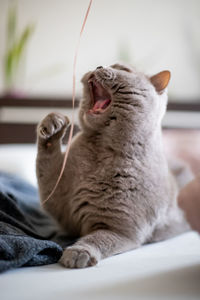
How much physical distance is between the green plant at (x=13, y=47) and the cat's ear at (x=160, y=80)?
1.59 m

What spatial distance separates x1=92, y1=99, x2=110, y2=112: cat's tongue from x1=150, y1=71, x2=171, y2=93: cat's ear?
0.16m

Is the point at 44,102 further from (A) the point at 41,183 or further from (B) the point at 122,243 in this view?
(B) the point at 122,243

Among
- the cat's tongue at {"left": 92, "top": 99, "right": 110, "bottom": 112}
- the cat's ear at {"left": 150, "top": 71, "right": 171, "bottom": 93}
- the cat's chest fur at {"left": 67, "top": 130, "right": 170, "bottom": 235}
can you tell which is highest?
the cat's ear at {"left": 150, "top": 71, "right": 171, "bottom": 93}

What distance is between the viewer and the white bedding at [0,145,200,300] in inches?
28.4

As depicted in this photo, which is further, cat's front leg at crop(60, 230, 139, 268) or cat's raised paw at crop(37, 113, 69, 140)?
cat's raised paw at crop(37, 113, 69, 140)

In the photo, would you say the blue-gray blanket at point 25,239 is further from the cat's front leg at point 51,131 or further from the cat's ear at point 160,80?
the cat's ear at point 160,80

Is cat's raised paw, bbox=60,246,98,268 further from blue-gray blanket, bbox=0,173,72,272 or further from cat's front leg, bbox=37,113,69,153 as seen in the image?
cat's front leg, bbox=37,113,69,153

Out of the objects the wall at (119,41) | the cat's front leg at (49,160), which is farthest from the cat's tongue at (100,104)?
the wall at (119,41)

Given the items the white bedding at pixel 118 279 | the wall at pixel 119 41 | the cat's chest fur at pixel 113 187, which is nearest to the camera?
the white bedding at pixel 118 279

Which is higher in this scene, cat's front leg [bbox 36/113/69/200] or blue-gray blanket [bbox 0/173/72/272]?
cat's front leg [bbox 36/113/69/200]

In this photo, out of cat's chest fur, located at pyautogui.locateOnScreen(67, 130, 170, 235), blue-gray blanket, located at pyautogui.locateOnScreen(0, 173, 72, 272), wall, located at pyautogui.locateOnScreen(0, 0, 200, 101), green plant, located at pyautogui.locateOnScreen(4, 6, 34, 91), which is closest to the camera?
blue-gray blanket, located at pyautogui.locateOnScreen(0, 173, 72, 272)

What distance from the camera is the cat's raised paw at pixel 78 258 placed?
2.89 ft

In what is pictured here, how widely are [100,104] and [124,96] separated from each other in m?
0.11

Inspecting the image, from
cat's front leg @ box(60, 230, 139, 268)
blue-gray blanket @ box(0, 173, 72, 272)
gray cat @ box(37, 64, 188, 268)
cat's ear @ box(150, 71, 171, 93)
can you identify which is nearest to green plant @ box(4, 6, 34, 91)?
blue-gray blanket @ box(0, 173, 72, 272)
